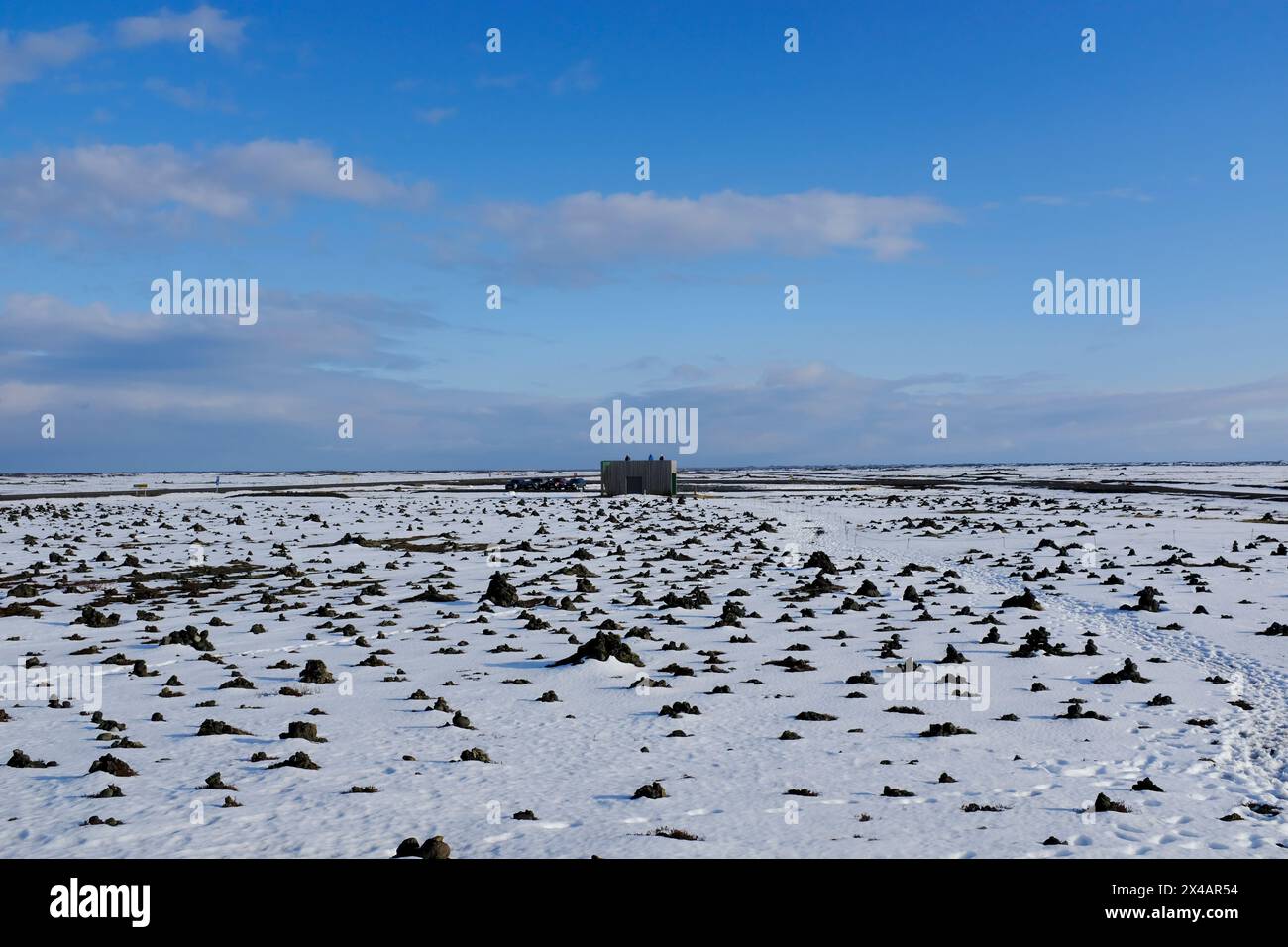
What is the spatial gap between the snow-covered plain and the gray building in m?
60.1

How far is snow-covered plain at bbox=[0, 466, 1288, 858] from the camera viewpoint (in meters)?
12.8

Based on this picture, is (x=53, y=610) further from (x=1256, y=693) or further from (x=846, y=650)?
(x=1256, y=693)

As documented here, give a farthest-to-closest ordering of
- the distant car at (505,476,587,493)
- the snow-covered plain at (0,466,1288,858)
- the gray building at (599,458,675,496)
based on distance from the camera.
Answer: the distant car at (505,476,587,493), the gray building at (599,458,675,496), the snow-covered plain at (0,466,1288,858)

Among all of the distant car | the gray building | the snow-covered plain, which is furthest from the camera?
the distant car

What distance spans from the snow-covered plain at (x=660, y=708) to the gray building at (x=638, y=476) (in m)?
60.1

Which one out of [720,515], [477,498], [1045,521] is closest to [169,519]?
[477,498]

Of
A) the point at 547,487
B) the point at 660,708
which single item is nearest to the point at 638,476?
the point at 547,487

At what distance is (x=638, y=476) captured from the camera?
11100 centimetres

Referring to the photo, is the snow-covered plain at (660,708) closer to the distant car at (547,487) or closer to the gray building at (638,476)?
the gray building at (638,476)

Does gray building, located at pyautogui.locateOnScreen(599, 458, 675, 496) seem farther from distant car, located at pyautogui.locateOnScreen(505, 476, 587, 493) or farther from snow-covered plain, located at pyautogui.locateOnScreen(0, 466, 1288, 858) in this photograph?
snow-covered plain, located at pyautogui.locateOnScreen(0, 466, 1288, 858)

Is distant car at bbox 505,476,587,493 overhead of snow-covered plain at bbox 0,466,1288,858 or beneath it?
overhead

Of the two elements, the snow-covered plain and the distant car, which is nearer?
the snow-covered plain

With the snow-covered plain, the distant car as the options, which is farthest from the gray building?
the snow-covered plain
